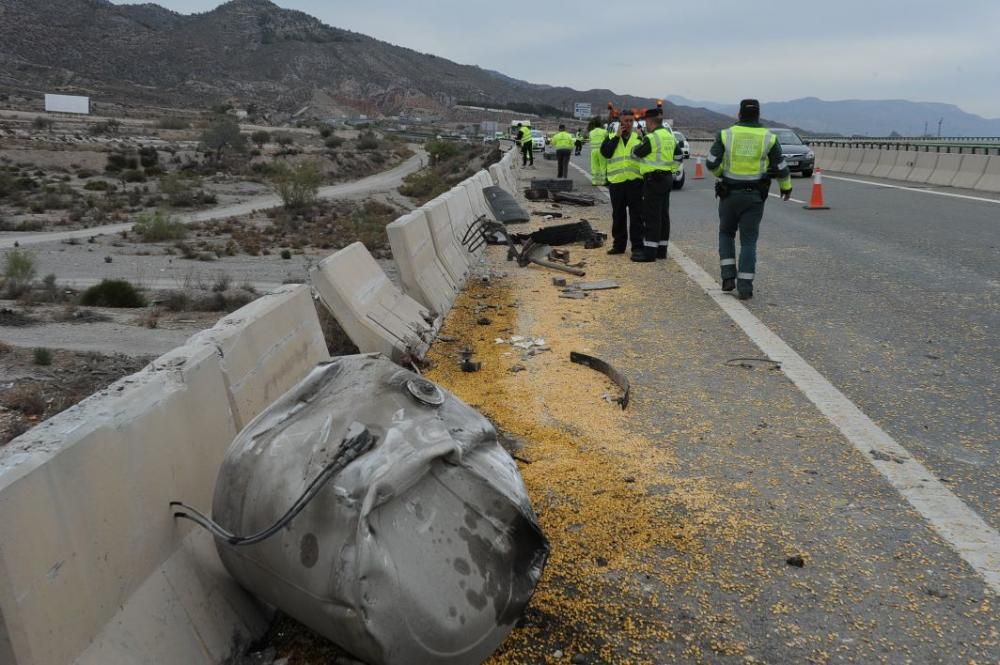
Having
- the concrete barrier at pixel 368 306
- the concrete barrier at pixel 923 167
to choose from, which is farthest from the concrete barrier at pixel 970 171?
the concrete barrier at pixel 368 306

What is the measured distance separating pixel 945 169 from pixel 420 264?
20.5 m

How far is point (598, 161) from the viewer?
56.4 ft

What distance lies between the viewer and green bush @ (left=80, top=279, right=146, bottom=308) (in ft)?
38.4

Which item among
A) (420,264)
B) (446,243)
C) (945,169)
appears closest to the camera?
(420,264)

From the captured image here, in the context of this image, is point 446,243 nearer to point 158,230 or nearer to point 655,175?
point 655,175

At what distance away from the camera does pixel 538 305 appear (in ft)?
30.8

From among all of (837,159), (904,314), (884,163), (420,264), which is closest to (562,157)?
(884,163)

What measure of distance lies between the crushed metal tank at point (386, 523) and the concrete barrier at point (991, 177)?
2157 centimetres

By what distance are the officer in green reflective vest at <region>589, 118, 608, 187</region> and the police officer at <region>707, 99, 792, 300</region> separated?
10.8 ft

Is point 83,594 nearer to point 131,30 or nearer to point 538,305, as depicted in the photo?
point 538,305

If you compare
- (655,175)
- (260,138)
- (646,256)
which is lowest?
(646,256)

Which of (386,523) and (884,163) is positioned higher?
(386,523)

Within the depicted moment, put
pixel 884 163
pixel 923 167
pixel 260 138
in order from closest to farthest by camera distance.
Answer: pixel 923 167, pixel 884 163, pixel 260 138

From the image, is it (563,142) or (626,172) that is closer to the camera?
(626,172)
